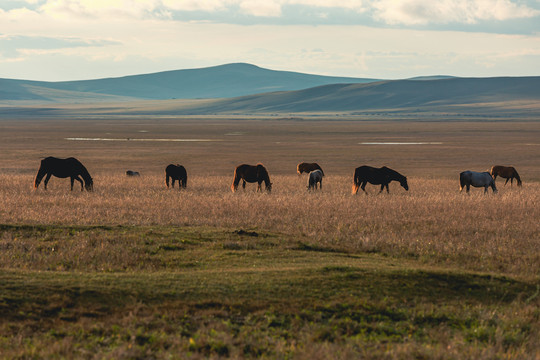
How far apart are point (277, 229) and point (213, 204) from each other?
5106 mm

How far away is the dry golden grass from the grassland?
0.08 meters

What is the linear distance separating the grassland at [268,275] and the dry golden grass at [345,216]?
3.2 inches

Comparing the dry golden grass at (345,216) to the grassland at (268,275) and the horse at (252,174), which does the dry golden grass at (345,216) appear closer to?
the grassland at (268,275)

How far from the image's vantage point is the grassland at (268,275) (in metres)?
9.32

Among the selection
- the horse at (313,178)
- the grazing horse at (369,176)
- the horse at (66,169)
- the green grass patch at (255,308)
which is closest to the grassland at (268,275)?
the green grass patch at (255,308)

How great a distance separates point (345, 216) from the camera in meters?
21.5

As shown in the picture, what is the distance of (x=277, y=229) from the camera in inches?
766

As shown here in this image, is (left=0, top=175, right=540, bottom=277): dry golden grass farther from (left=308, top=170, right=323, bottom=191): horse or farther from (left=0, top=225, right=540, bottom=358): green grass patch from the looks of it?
(left=0, top=225, right=540, bottom=358): green grass patch

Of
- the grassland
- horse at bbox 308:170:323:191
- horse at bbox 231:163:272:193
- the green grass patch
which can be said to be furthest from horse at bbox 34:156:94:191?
the green grass patch

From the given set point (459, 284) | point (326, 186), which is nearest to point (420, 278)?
point (459, 284)

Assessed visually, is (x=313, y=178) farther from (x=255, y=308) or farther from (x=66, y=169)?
(x=255, y=308)

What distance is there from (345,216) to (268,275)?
935cm

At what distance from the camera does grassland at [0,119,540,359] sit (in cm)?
932

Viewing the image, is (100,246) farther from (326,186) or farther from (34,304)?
(326,186)
